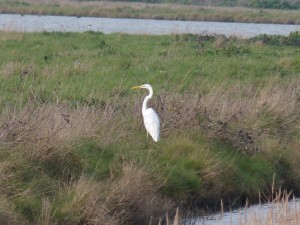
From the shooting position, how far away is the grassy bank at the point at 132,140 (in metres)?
8.20

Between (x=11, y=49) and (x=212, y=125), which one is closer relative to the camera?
→ (x=212, y=125)

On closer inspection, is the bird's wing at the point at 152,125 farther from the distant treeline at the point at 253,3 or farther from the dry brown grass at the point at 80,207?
the distant treeline at the point at 253,3

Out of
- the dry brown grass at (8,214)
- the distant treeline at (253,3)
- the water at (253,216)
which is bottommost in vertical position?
the distant treeline at (253,3)

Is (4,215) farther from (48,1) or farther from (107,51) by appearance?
(48,1)

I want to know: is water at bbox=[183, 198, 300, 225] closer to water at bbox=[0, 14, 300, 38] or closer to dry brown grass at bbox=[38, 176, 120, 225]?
dry brown grass at bbox=[38, 176, 120, 225]

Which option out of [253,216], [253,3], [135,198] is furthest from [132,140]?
[253,3]

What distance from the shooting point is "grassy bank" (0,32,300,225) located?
323 inches

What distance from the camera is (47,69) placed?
15164 millimetres

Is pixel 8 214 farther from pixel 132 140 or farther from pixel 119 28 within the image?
pixel 119 28

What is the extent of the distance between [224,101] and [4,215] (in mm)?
4789

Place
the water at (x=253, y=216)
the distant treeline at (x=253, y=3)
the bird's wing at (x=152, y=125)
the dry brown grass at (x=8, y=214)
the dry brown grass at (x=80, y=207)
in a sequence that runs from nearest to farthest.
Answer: the dry brown grass at (x=8, y=214) < the water at (x=253, y=216) < the dry brown grass at (x=80, y=207) < the bird's wing at (x=152, y=125) < the distant treeline at (x=253, y=3)

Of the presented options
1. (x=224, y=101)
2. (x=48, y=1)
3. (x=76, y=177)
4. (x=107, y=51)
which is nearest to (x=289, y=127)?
(x=224, y=101)

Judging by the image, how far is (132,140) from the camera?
1002cm

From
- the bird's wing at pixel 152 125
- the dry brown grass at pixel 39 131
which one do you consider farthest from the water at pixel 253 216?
the dry brown grass at pixel 39 131
